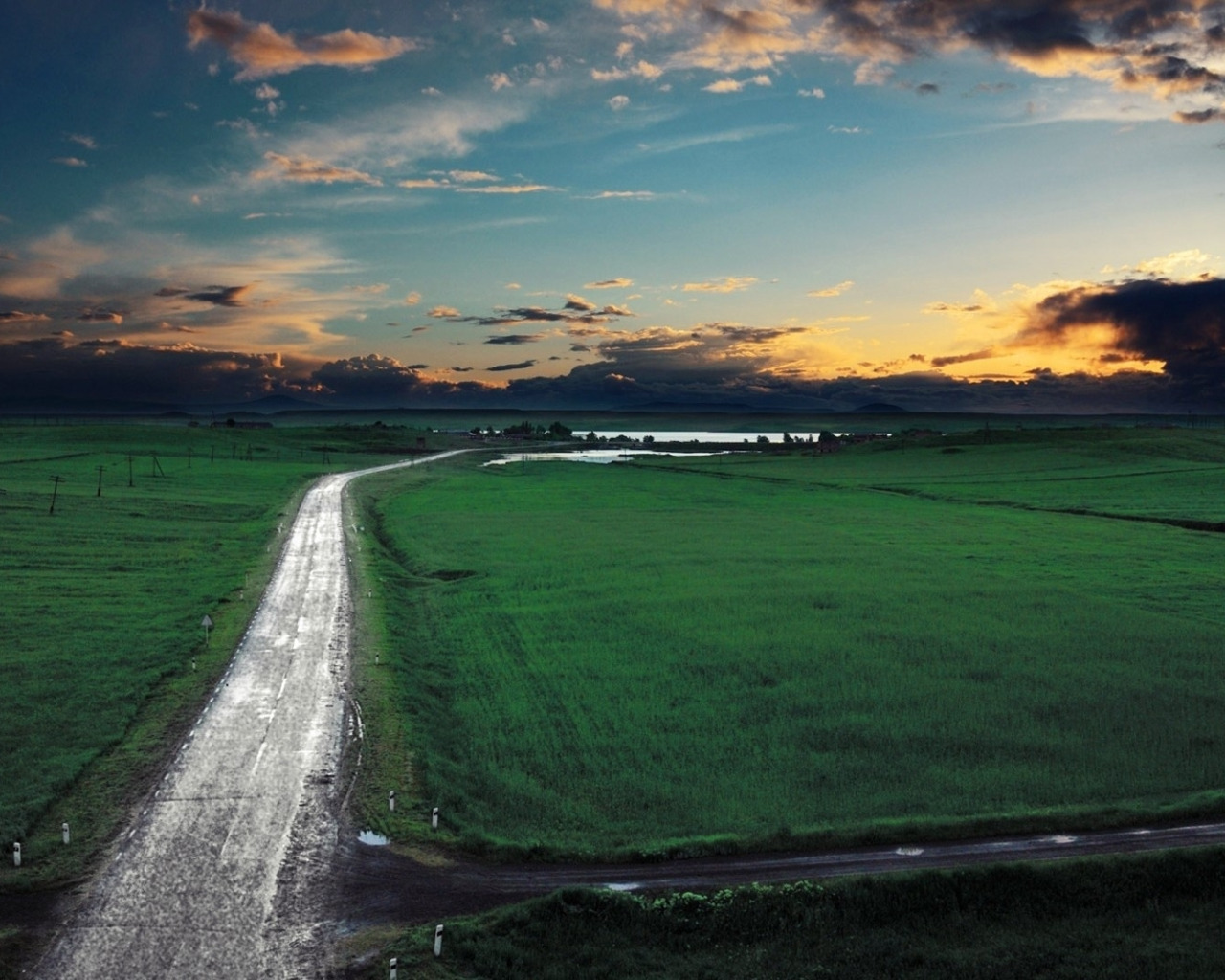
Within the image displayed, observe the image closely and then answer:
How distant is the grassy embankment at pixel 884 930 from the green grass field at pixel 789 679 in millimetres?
2456

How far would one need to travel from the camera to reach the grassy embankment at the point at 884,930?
18.5m

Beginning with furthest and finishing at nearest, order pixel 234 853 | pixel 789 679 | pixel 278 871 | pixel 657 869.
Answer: pixel 789 679 → pixel 234 853 → pixel 657 869 → pixel 278 871

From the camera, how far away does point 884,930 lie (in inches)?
787

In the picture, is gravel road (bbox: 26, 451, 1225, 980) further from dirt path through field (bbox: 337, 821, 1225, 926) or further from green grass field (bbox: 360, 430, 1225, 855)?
green grass field (bbox: 360, 430, 1225, 855)

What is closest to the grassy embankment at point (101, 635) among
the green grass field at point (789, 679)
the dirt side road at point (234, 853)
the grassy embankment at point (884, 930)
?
the dirt side road at point (234, 853)

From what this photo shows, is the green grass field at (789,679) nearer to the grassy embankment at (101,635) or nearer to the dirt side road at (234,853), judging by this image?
the dirt side road at (234,853)

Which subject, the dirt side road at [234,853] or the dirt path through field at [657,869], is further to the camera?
the dirt path through field at [657,869]

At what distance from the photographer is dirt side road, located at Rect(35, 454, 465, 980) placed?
18.3 meters

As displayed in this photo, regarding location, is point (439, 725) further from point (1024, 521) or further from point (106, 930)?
point (1024, 521)

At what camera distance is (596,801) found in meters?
25.4

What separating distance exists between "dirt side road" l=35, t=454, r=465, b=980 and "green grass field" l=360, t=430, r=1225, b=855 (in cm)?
235

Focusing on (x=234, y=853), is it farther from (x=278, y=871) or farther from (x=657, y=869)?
(x=657, y=869)

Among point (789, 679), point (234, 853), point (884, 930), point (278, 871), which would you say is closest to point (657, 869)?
point (884, 930)

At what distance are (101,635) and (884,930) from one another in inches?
1378
